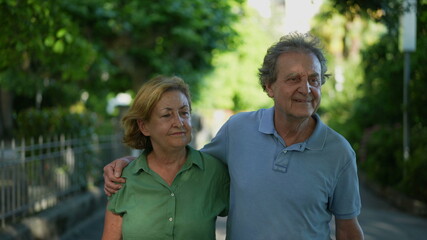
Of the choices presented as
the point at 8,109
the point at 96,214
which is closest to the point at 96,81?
the point at 8,109

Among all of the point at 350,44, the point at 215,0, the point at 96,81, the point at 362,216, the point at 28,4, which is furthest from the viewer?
the point at 350,44

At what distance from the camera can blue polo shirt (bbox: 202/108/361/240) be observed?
3.00 meters

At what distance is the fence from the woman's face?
416 cm

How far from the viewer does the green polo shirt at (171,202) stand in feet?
10.3

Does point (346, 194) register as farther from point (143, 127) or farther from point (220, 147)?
point (143, 127)

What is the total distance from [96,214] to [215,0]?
9.67 m

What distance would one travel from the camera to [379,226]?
30.0ft

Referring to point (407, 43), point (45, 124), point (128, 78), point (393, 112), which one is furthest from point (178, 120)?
point (128, 78)

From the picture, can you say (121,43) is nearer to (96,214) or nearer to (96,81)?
(96,81)

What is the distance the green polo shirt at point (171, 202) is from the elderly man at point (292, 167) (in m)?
0.09

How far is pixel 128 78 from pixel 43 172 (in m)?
15.2

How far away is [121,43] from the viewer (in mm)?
19641

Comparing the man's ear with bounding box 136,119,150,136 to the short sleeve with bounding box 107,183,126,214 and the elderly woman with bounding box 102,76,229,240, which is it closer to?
the elderly woman with bounding box 102,76,229,240

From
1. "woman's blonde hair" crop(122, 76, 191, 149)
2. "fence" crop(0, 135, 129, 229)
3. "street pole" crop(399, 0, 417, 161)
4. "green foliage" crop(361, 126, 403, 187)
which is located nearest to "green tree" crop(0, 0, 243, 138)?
"fence" crop(0, 135, 129, 229)
